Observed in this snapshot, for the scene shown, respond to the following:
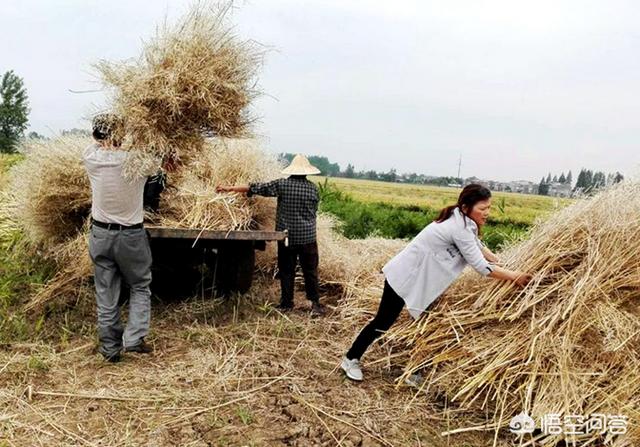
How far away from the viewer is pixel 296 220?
4.90 m

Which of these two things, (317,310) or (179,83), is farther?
(317,310)

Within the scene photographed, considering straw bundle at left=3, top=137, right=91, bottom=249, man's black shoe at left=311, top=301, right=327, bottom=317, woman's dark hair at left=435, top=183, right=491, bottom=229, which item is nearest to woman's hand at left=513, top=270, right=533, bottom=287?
woman's dark hair at left=435, top=183, right=491, bottom=229

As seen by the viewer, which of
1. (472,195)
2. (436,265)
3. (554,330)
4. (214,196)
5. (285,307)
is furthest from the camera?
(285,307)

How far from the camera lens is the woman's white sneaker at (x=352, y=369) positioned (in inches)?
142

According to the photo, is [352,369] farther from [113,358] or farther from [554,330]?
[113,358]

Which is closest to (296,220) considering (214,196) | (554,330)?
(214,196)

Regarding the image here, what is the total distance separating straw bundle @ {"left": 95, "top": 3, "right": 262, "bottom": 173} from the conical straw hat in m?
1.14

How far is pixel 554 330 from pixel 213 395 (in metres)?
1.99

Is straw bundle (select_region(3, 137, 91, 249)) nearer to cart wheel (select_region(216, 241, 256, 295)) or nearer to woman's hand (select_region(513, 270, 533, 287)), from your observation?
cart wheel (select_region(216, 241, 256, 295))

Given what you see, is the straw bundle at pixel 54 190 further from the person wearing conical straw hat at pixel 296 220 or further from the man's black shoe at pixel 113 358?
the man's black shoe at pixel 113 358

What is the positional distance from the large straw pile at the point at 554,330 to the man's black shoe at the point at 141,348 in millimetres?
1735

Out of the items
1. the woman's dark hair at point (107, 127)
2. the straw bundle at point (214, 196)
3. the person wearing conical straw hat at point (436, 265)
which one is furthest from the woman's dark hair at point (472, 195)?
the woman's dark hair at point (107, 127)

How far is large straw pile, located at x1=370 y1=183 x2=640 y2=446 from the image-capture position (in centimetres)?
298

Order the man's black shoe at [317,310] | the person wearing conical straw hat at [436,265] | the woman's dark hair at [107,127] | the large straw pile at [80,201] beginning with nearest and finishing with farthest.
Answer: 1. the person wearing conical straw hat at [436,265]
2. the woman's dark hair at [107,127]
3. the large straw pile at [80,201]
4. the man's black shoe at [317,310]
